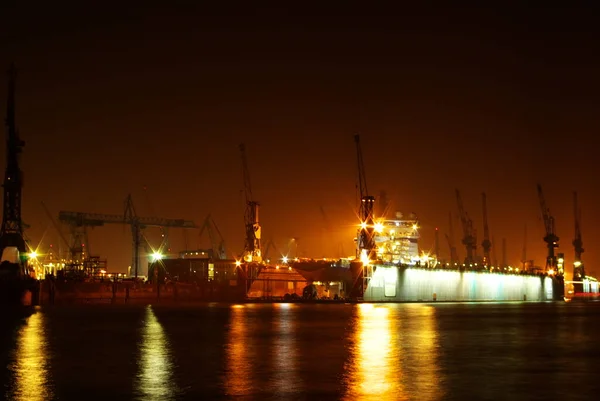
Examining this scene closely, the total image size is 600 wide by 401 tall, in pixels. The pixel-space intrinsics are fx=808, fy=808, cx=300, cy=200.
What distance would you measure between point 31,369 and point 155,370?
445 cm

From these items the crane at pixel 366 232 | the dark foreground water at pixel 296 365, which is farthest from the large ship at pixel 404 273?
the dark foreground water at pixel 296 365

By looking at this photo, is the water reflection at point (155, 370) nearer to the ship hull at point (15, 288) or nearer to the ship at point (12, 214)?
the ship hull at point (15, 288)

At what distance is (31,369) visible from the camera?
28.4m

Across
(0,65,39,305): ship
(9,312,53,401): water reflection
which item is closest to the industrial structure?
(0,65,39,305): ship

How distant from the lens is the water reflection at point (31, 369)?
22641 millimetres

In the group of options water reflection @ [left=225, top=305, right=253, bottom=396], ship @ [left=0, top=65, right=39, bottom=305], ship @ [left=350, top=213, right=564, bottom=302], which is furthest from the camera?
ship @ [left=350, top=213, right=564, bottom=302]

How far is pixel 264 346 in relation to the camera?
38.2m

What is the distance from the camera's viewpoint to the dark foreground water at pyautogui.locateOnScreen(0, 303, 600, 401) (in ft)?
75.4

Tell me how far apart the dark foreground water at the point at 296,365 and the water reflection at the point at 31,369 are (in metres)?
0.04

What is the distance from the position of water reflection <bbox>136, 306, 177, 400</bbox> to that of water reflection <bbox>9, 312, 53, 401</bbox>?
277cm

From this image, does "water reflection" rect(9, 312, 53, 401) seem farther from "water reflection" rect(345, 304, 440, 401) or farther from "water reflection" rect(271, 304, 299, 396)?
"water reflection" rect(345, 304, 440, 401)

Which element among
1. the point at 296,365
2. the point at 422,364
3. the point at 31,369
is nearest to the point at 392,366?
the point at 422,364

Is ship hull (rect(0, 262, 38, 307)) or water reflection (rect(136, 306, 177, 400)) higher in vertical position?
ship hull (rect(0, 262, 38, 307))

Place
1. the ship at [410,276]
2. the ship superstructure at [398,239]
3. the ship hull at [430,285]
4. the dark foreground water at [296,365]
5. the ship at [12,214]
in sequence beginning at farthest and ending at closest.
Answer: the ship superstructure at [398,239], the ship hull at [430,285], the ship at [410,276], the ship at [12,214], the dark foreground water at [296,365]
